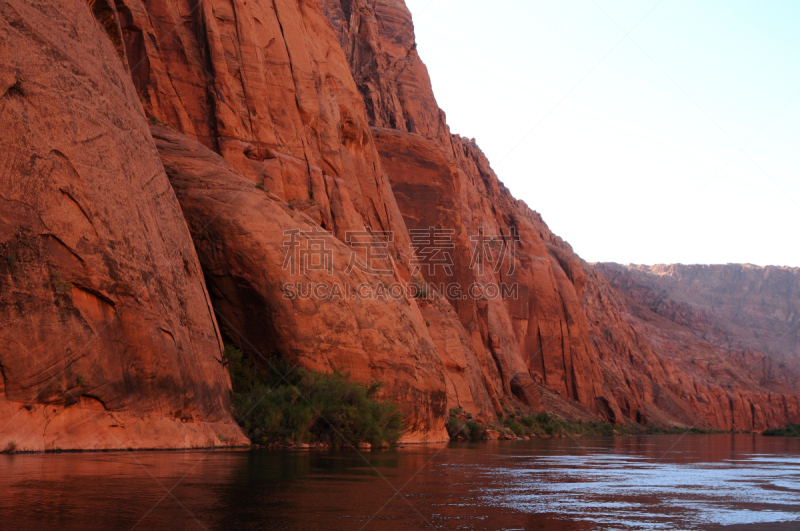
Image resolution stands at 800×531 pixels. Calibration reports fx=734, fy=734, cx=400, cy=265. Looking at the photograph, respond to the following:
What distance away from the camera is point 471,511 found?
7.64 meters

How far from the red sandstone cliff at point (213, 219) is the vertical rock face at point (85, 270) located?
4 cm

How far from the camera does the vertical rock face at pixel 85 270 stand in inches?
477

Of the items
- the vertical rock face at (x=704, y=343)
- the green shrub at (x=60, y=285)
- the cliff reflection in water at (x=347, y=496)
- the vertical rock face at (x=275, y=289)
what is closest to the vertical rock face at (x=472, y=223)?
the vertical rock face at (x=704, y=343)

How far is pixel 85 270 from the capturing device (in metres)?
13.4

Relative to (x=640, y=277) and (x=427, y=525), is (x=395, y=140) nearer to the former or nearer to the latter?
(x=427, y=525)

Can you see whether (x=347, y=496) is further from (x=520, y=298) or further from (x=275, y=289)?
(x=520, y=298)

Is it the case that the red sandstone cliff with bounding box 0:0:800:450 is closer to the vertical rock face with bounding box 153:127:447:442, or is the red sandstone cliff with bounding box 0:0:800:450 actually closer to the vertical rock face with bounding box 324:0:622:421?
the vertical rock face with bounding box 153:127:447:442

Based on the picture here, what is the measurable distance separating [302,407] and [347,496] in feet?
34.8

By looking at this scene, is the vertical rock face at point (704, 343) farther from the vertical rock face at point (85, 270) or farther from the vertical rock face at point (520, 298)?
the vertical rock face at point (85, 270)

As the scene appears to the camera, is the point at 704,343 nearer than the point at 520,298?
No

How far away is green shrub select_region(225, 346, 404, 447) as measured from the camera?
18.1 m

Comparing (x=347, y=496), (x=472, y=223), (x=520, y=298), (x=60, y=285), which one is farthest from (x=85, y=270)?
(x=520, y=298)

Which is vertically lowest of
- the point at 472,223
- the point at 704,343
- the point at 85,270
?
the point at 85,270

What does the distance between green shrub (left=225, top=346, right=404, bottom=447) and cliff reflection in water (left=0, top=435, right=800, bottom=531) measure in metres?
4.47
